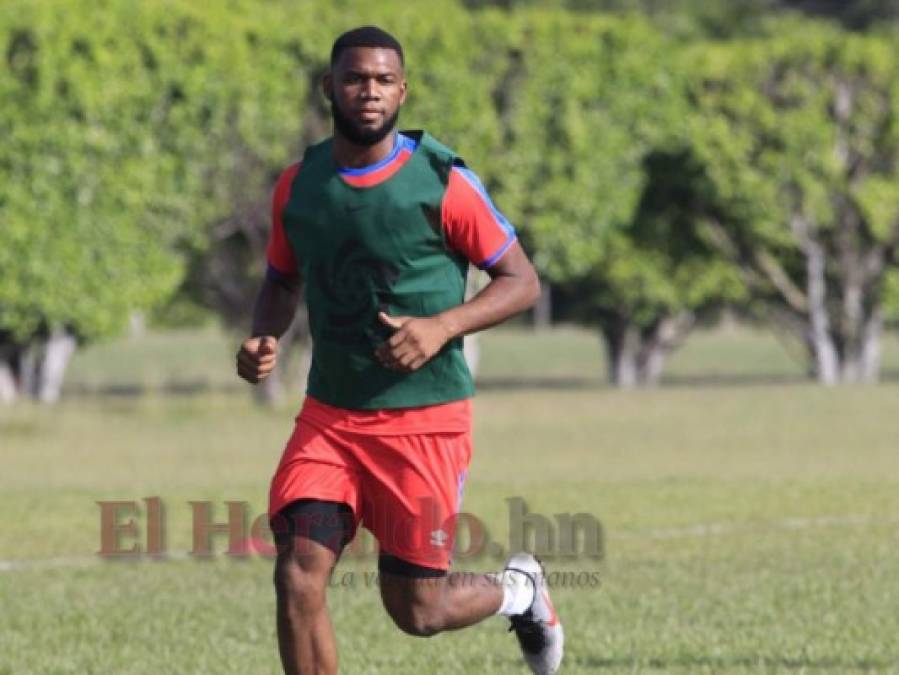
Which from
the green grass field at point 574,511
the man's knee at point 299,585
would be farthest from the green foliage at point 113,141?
the man's knee at point 299,585

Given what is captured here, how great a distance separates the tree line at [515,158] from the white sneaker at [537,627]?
73.8 feet

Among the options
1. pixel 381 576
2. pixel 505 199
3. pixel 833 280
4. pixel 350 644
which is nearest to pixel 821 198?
pixel 833 280

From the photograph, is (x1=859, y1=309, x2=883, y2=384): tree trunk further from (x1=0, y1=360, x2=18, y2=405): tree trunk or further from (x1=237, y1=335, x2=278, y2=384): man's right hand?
(x1=237, y1=335, x2=278, y2=384): man's right hand

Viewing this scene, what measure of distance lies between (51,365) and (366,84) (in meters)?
29.9

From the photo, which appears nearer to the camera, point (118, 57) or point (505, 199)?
point (118, 57)

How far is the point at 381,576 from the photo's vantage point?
7.29m

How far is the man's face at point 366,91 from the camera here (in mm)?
6793

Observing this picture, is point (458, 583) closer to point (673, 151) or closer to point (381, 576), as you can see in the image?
point (381, 576)

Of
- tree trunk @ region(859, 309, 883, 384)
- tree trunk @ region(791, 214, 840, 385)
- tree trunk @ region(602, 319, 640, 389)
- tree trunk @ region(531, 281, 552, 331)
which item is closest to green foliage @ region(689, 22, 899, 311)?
tree trunk @ region(791, 214, 840, 385)

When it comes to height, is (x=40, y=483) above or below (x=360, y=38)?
below

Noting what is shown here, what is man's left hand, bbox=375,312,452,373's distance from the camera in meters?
6.74

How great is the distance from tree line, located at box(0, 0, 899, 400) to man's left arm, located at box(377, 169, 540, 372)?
2326 cm

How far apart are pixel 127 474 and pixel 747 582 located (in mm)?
13123

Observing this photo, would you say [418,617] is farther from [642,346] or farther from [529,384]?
[529,384]
